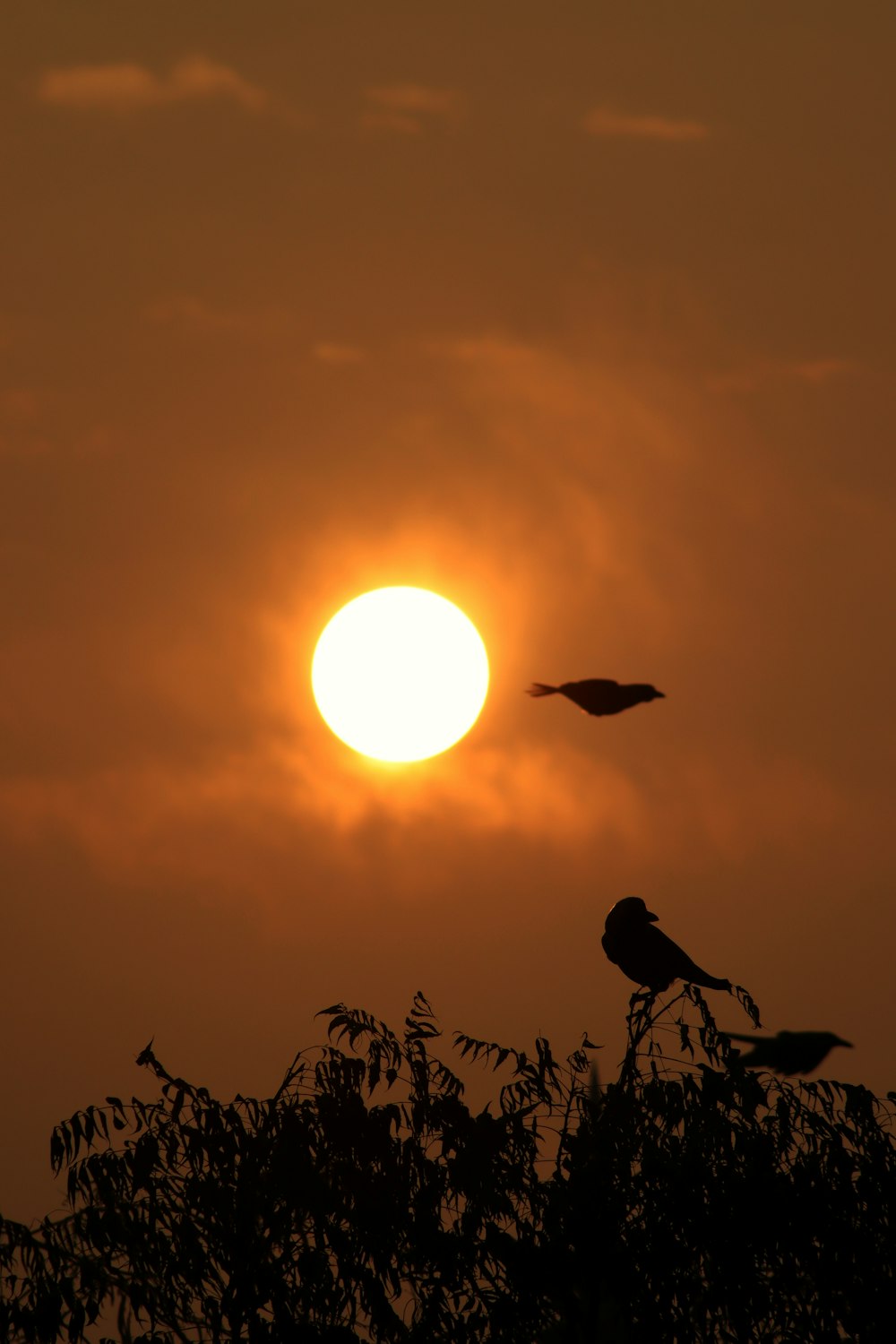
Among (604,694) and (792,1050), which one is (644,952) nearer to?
(604,694)

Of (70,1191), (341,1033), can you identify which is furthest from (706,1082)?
(70,1191)

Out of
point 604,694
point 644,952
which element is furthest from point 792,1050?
point 644,952

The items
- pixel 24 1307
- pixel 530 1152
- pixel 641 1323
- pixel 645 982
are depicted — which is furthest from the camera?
pixel 645 982

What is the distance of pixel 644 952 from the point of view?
895cm

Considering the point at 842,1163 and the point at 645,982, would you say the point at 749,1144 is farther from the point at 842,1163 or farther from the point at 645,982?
the point at 645,982

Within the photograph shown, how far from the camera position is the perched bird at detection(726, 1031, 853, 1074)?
4422 mm

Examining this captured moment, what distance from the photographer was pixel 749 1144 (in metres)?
8.10

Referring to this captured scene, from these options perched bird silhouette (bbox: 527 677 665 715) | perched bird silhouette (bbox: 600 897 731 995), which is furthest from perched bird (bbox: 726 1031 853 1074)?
perched bird silhouette (bbox: 600 897 731 995)

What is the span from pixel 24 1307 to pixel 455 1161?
2.35 metres

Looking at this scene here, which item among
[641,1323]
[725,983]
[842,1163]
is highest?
[725,983]

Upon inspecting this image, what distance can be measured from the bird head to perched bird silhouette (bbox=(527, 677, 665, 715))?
3094mm

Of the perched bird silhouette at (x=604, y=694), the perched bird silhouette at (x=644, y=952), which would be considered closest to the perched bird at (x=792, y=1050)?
the perched bird silhouette at (x=604, y=694)

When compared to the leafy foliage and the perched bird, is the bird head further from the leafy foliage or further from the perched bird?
the perched bird

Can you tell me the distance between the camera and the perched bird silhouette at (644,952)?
8883mm
